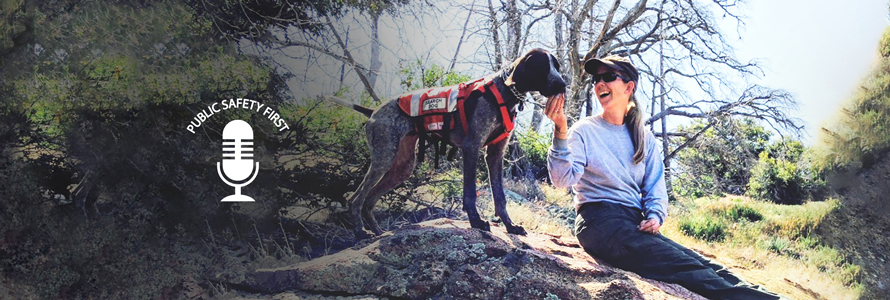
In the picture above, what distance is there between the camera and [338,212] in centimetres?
419

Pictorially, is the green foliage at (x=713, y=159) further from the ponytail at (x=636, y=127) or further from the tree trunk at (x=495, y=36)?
the ponytail at (x=636, y=127)

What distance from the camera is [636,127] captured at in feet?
10.5

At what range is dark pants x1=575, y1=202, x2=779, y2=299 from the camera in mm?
2768

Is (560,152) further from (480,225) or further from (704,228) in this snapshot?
(704,228)

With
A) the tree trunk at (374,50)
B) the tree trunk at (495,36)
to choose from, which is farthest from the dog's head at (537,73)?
the tree trunk at (495,36)

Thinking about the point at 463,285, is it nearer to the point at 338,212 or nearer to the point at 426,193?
the point at 338,212

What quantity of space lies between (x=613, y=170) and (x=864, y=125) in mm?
5916

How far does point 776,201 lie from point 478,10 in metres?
7.26

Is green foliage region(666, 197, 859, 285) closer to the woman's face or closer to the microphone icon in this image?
→ the woman's face

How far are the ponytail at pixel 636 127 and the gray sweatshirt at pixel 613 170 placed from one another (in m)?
0.03

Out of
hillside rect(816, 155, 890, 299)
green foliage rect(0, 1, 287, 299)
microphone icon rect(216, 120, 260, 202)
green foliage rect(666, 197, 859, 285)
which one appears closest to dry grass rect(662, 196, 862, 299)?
green foliage rect(666, 197, 859, 285)

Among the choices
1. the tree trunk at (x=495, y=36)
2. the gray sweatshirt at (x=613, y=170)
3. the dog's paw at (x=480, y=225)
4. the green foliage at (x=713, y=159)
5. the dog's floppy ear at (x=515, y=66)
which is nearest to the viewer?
the gray sweatshirt at (x=613, y=170)

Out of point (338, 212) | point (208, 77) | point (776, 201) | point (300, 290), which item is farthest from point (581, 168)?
point (776, 201)

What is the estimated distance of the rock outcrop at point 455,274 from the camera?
9.04 ft
